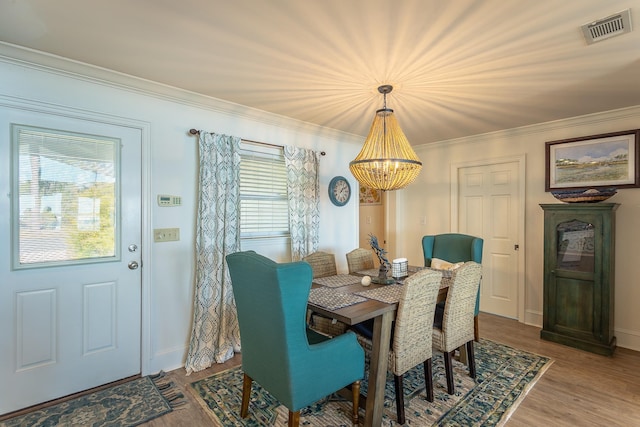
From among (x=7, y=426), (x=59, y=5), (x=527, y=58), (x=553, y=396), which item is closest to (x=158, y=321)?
(x=7, y=426)

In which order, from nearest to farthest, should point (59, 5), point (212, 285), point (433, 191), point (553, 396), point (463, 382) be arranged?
point (59, 5) → point (553, 396) → point (463, 382) → point (212, 285) → point (433, 191)

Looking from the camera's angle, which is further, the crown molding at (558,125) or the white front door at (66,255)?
the crown molding at (558,125)

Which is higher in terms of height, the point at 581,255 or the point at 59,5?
the point at 59,5

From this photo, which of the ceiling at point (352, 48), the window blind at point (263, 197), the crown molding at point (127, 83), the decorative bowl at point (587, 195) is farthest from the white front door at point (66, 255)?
the decorative bowl at point (587, 195)

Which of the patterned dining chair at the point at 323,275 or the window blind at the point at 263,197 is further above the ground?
the window blind at the point at 263,197

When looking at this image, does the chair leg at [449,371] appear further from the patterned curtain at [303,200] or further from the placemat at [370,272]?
the patterned curtain at [303,200]

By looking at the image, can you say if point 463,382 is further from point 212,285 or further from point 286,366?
point 212,285

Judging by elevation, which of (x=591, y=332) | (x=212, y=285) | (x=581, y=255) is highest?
(x=581, y=255)

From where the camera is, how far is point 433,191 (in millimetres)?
4586

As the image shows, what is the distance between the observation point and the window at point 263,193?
10.3 feet

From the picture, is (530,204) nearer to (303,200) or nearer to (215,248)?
(303,200)

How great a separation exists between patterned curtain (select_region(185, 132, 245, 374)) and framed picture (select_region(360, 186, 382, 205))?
9.63 feet

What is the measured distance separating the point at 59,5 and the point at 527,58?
2.74 metres

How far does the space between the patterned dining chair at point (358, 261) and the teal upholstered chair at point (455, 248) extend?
748mm
